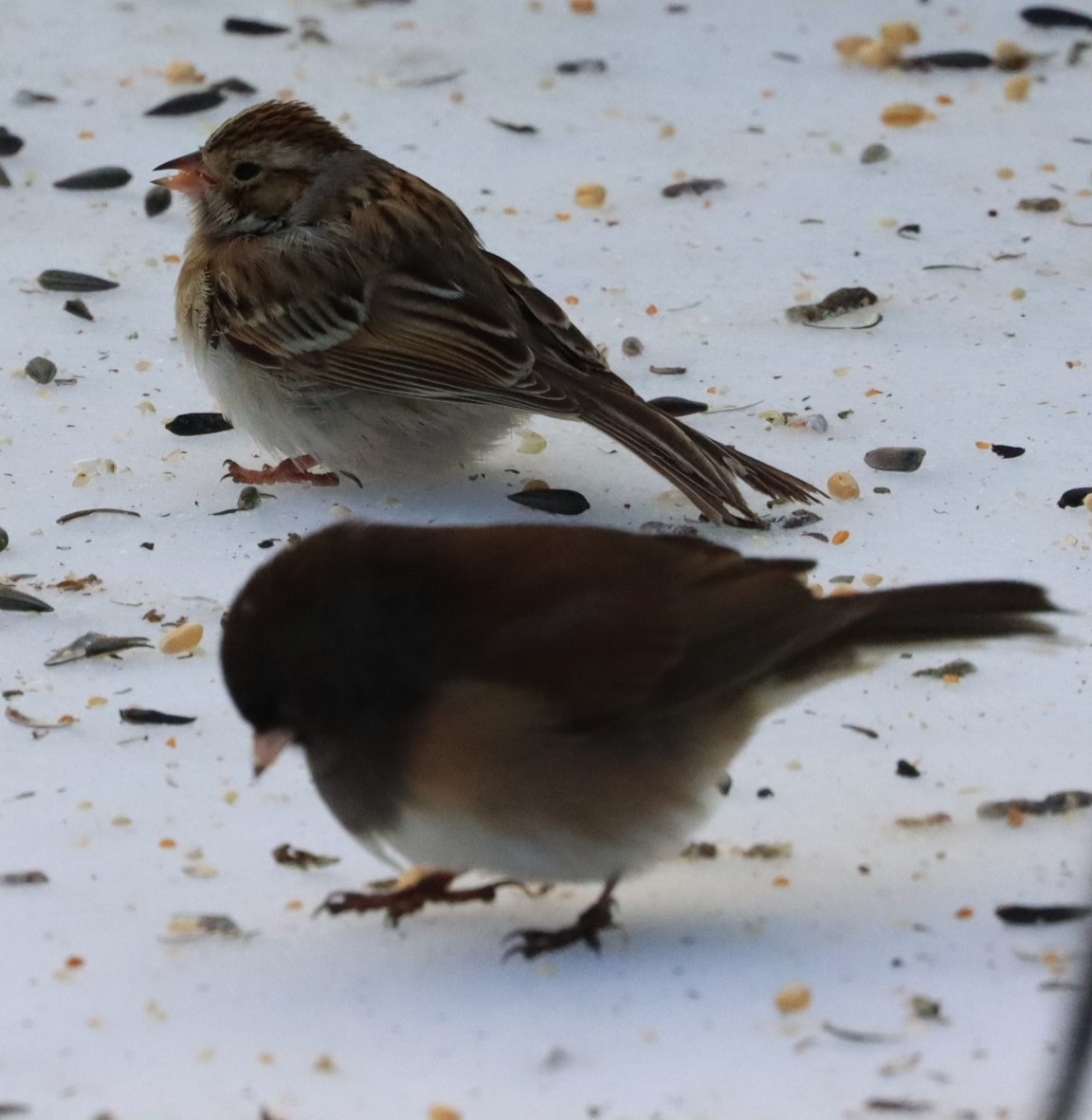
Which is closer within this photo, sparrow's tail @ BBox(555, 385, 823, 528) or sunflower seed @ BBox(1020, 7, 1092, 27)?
sparrow's tail @ BBox(555, 385, 823, 528)

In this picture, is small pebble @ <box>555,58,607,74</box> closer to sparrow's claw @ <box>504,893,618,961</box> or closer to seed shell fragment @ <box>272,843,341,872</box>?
seed shell fragment @ <box>272,843,341,872</box>

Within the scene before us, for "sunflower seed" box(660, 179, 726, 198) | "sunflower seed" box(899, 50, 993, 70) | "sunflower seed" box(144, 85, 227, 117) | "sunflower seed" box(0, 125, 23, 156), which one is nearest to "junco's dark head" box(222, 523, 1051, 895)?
"sunflower seed" box(660, 179, 726, 198)

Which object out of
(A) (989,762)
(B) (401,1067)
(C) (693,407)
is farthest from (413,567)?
(C) (693,407)

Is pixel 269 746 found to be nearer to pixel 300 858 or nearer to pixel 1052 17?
pixel 300 858

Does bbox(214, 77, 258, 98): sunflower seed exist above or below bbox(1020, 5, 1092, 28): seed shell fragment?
below

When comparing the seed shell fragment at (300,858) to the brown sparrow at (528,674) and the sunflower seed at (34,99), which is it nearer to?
the brown sparrow at (528,674)

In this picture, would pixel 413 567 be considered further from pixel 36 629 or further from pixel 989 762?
pixel 36 629

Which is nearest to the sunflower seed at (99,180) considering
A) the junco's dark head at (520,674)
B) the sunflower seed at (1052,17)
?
the sunflower seed at (1052,17)
